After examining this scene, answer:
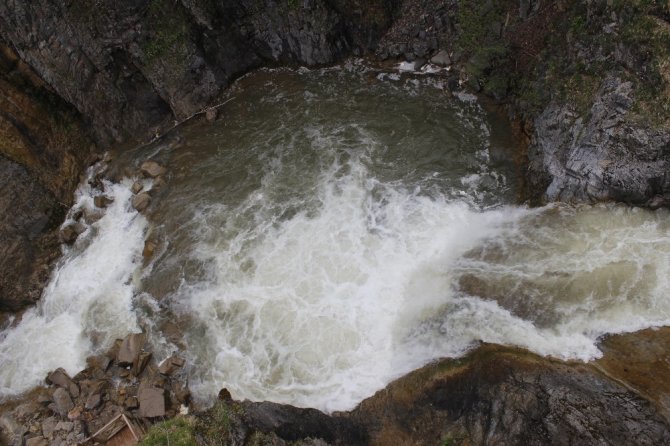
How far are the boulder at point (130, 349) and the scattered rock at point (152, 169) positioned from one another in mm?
7244

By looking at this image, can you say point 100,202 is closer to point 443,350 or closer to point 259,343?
point 259,343

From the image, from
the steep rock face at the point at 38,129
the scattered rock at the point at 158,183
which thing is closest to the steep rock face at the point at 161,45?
the steep rock face at the point at 38,129

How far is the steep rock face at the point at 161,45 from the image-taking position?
19.7 m

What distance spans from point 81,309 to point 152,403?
16.5 ft

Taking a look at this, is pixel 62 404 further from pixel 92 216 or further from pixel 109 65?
pixel 109 65

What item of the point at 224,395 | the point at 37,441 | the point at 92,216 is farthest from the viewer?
the point at 92,216

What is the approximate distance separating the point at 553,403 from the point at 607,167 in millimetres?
7404

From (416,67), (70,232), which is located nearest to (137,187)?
(70,232)

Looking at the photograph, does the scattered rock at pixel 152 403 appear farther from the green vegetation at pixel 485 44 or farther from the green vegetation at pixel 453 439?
the green vegetation at pixel 485 44

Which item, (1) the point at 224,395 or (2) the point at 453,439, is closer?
(2) the point at 453,439

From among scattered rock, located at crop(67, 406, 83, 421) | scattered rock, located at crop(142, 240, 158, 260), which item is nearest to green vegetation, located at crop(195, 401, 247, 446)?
scattered rock, located at crop(67, 406, 83, 421)

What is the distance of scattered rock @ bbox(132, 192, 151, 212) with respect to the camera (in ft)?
61.1

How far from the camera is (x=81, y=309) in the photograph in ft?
53.4

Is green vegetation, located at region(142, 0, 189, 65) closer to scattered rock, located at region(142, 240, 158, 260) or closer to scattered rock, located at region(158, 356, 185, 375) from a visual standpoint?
scattered rock, located at region(142, 240, 158, 260)
